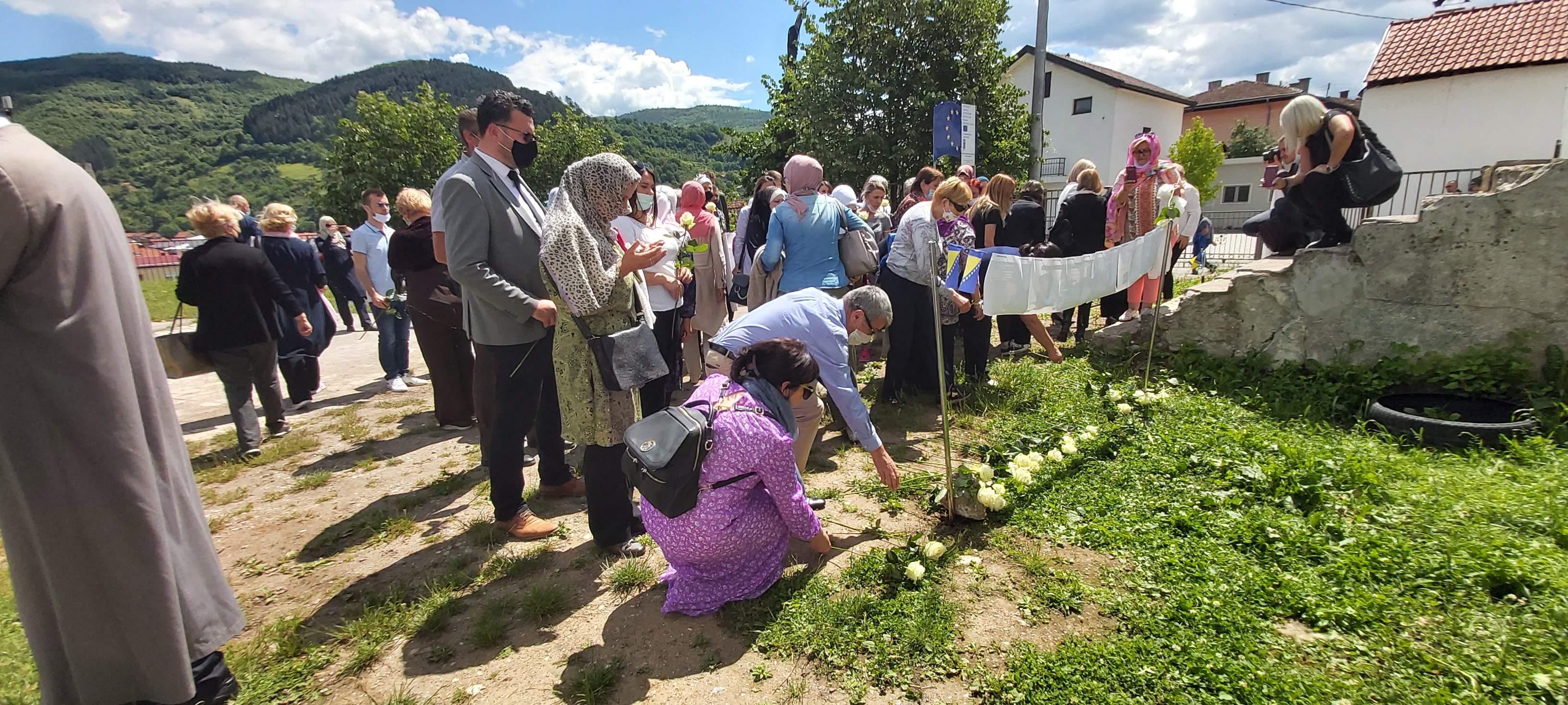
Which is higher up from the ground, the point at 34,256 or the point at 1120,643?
the point at 34,256

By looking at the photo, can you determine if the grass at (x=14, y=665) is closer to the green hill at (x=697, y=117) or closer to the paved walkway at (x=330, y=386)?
the paved walkway at (x=330, y=386)

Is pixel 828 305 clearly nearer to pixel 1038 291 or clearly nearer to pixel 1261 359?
pixel 1038 291

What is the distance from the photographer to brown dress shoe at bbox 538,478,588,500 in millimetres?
A: 4039

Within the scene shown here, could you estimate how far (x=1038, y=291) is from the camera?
5.10 m

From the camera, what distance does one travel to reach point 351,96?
112062mm

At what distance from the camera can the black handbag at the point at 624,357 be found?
9.70 feet

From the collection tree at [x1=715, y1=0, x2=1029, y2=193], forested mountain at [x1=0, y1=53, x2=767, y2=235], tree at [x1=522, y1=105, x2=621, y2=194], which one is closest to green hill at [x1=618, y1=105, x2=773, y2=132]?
forested mountain at [x1=0, y1=53, x2=767, y2=235]

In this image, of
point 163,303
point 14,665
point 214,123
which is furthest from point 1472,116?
point 214,123

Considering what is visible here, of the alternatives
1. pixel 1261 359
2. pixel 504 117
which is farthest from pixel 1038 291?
pixel 504 117

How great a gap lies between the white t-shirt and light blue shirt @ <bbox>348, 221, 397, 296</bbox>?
11.7ft

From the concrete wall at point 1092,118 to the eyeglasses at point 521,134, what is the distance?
3135 centimetres

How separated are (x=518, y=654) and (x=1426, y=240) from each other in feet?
20.3

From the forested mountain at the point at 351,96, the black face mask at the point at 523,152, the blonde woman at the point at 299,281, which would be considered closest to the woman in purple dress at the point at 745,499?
the black face mask at the point at 523,152

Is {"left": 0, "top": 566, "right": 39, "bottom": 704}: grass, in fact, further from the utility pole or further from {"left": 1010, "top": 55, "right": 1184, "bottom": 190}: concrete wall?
{"left": 1010, "top": 55, "right": 1184, "bottom": 190}: concrete wall
